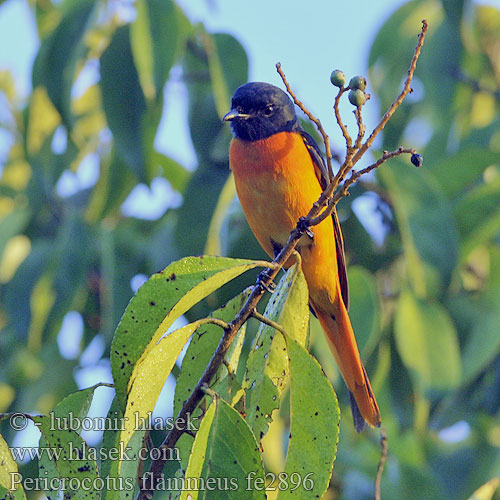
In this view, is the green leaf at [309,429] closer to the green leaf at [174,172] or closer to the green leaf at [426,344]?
the green leaf at [426,344]

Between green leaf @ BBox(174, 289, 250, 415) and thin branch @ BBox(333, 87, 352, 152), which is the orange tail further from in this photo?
thin branch @ BBox(333, 87, 352, 152)

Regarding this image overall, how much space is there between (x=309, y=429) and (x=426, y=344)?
169 cm

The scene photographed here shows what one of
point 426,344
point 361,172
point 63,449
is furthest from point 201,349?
point 426,344

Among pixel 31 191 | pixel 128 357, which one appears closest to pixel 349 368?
pixel 128 357

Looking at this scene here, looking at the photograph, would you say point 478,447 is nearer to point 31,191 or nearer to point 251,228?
point 251,228

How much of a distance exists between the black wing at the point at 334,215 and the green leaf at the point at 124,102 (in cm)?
78

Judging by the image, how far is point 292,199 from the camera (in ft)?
10.3

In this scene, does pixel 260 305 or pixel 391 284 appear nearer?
pixel 260 305

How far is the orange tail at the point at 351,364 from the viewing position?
9.52ft

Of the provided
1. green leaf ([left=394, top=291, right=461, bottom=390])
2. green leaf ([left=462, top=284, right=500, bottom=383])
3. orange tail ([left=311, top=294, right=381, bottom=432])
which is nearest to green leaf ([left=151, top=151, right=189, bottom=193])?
orange tail ([left=311, top=294, right=381, bottom=432])

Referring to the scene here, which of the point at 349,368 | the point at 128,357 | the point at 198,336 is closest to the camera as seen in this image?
the point at 128,357

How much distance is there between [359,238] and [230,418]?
2.24 metres

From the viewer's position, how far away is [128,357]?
1.59 meters

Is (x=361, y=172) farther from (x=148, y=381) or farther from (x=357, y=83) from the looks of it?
(x=148, y=381)
